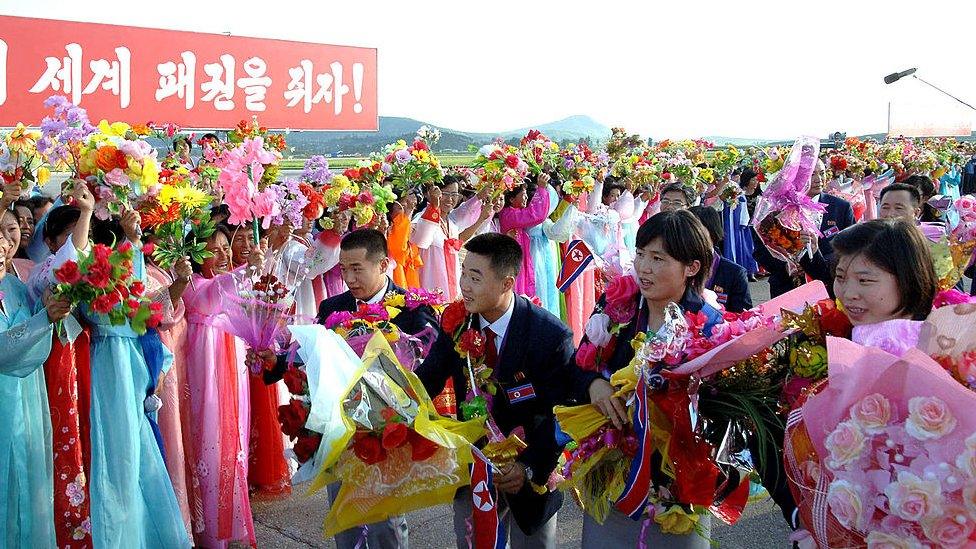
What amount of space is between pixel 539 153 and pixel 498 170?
725 millimetres

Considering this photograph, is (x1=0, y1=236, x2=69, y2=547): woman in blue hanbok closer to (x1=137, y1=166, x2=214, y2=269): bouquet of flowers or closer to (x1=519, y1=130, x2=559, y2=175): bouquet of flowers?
(x1=137, y1=166, x2=214, y2=269): bouquet of flowers

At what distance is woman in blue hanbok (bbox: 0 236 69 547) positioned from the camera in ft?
10.2

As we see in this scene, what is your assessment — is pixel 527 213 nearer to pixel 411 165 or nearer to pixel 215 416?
pixel 411 165

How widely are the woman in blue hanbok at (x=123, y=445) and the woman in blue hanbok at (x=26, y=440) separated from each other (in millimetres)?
159

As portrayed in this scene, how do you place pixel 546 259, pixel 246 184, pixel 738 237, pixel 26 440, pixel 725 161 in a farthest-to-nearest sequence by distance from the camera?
pixel 725 161 → pixel 738 237 → pixel 546 259 → pixel 246 184 → pixel 26 440

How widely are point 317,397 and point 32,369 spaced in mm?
1351

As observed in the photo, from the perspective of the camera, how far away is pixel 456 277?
684 centimetres

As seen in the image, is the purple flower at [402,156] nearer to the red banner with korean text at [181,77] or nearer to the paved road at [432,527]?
the paved road at [432,527]

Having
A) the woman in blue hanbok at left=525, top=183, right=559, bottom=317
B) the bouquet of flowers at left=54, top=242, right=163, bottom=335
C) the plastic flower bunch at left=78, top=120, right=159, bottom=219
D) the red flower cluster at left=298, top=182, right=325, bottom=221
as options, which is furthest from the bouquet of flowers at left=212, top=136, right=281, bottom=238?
the woman in blue hanbok at left=525, top=183, right=559, bottom=317

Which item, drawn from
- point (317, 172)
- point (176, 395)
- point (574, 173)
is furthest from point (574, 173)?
point (176, 395)

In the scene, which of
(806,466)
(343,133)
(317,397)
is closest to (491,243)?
(317,397)

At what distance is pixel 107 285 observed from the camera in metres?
3.10

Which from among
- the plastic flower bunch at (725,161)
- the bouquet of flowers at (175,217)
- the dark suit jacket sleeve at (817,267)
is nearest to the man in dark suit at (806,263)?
the dark suit jacket sleeve at (817,267)

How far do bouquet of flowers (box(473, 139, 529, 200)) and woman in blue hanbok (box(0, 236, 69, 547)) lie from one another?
4173 millimetres
